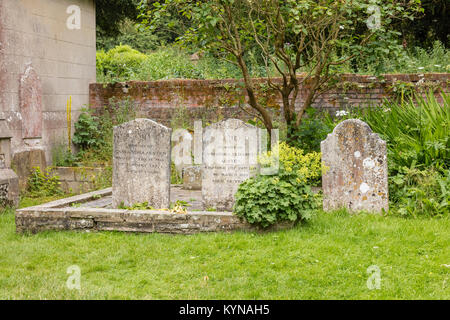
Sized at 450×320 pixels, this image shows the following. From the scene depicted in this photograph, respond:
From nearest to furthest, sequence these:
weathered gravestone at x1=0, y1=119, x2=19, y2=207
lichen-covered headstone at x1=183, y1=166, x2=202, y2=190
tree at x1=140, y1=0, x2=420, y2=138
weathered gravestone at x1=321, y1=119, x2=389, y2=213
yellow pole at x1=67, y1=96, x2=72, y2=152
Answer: weathered gravestone at x1=321, y1=119, x2=389, y2=213
tree at x1=140, y1=0, x2=420, y2=138
weathered gravestone at x1=0, y1=119, x2=19, y2=207
lichen-covered headstone at x1=183, y1=166, x2=202, y2=190
yellow pole at x1=67, y1=96, x2=72, y2=152

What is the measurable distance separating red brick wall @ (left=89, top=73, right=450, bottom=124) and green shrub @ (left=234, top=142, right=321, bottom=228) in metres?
3.49

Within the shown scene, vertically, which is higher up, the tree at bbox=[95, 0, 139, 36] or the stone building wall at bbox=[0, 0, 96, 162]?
the tree at bbox=[95, 0, 139, 36]

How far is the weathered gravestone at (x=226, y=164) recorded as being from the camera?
7.25 m

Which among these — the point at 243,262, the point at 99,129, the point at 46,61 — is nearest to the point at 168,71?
the point at 99,129

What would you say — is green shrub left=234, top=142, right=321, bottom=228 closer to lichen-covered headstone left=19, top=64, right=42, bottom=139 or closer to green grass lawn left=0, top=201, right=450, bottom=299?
green grass lawn left=0, top=201, right=450, bottom=299

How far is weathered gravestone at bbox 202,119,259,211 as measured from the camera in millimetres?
7246

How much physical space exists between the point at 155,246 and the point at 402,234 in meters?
2.87

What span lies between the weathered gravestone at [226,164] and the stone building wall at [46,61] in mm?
4241

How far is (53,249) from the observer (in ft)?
18.8

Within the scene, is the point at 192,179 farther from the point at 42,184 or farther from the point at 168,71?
the point at 168,71

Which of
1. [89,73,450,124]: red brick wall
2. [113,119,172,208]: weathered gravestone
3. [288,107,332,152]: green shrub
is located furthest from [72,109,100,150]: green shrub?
[288,107,332,152]: green shrub

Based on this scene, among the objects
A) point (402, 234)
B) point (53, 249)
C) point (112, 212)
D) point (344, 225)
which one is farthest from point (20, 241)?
point (402, 234)
